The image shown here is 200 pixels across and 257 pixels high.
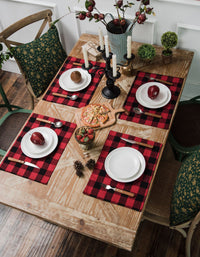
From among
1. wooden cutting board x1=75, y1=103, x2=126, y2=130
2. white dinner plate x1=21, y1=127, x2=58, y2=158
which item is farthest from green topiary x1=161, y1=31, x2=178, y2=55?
white dinner plate x1=21, y1=127, x2=58, y2=158

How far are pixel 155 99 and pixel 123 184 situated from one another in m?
0.62

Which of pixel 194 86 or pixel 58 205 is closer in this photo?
pixel 58 205

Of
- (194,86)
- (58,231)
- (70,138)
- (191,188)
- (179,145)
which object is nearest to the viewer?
(191,188)

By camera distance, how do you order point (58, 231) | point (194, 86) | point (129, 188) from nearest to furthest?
point (129, 188) < point (58, 231) < point (194, 86)

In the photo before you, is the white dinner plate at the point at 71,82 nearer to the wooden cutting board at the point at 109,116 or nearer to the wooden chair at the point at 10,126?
the wooden cutting board at the point at 109,116

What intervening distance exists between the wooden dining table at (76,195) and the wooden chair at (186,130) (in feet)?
1.39

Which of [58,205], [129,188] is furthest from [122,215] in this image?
[58,205]

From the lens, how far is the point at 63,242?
2205mm

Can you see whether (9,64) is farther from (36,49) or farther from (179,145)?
(179,145)

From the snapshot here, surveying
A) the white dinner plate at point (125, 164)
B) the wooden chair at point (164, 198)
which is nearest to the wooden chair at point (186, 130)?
the wooden chair at point (164, 198)

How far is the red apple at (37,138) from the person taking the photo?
1.69m

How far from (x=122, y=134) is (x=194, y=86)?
3.69 ft

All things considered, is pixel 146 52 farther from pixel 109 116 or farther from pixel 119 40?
pixel 109 116

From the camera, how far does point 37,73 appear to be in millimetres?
2281
